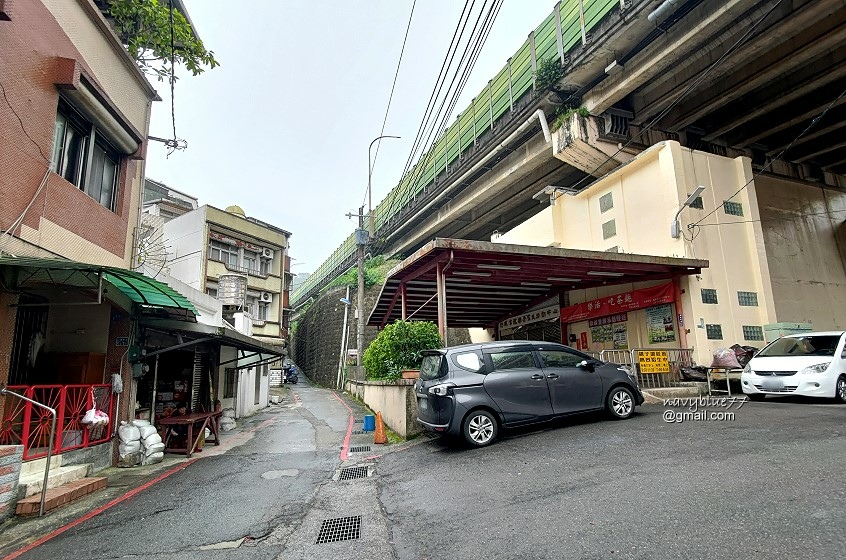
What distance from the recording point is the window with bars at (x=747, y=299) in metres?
12.5

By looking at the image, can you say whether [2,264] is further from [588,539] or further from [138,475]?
[588,539]

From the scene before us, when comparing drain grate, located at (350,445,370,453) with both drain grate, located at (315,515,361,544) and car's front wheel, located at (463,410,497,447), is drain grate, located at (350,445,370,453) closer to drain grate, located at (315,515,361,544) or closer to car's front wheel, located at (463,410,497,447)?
car's front wheel, located at (463,410,497,447)

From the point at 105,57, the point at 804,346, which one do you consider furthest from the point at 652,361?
the point at 105,57

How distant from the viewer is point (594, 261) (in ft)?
36.0

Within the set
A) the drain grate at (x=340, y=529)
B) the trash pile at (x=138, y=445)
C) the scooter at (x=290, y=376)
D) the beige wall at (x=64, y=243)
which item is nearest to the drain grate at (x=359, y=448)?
the trash pile at (x=138, y=445)

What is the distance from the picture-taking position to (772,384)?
903 cm

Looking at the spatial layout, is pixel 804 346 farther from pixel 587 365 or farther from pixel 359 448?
pixel 359 448

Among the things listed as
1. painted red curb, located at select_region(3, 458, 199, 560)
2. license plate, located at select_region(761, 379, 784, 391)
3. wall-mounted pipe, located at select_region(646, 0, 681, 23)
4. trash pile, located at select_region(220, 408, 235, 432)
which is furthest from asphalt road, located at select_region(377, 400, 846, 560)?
wall-mounted pipe, located at select_region(646, 0, 681, 23)

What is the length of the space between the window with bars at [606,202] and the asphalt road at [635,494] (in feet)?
30.6

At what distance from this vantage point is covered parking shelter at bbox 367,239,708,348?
9914 millimetres

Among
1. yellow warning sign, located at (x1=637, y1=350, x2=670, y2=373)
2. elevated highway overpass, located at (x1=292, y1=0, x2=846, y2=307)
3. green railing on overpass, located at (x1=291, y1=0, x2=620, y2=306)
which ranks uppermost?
green railing on overpass, located at (x1=291, y1=0, x2=620, y2=306)

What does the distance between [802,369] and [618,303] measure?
512cm

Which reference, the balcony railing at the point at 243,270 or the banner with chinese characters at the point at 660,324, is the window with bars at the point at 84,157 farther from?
the balcony railing at the point at 243,270

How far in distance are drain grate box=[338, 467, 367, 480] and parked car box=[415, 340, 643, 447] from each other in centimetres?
121
